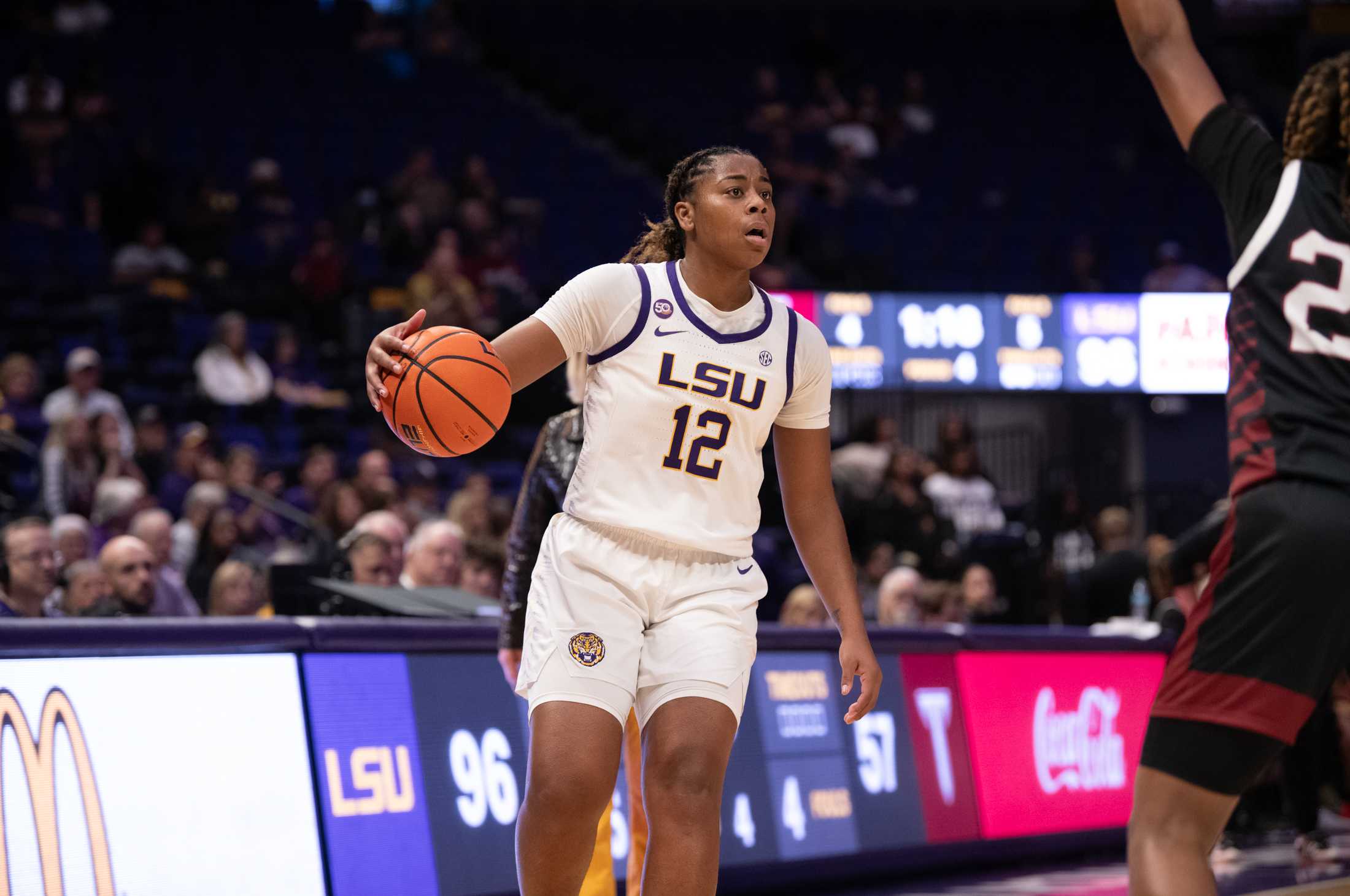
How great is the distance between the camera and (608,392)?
13.1 ft

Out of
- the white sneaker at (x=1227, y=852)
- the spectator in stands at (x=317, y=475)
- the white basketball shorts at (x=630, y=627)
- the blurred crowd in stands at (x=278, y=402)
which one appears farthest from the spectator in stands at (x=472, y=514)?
the white basketball shorts at (x=630, y=627)

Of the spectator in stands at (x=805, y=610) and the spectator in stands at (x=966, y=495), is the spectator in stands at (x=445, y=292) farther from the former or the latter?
the spectator in stands at (x=805, y=610)

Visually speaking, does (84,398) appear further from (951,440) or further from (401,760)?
(951,440)

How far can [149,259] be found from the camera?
14117 mm

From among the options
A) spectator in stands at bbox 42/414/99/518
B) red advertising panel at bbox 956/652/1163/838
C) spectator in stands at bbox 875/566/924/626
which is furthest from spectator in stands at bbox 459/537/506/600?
spectator in stands at bbox 42/414/99/518

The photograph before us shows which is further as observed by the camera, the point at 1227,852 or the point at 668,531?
the point at 1227,852

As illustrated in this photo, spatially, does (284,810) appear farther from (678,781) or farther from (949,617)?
(949,617)

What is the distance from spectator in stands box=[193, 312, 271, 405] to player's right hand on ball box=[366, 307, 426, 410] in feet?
30.0

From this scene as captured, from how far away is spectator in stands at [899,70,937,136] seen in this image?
20969 millimetres

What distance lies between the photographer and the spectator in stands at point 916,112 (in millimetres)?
20969

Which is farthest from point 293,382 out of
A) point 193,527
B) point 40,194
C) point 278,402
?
point 193,527

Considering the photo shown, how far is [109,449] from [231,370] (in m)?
2.23

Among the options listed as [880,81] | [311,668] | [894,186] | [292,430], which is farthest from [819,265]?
[311,668]

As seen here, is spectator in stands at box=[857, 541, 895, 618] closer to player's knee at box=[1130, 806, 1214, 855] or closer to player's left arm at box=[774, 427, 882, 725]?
player's left arm at box=[774, 427, 882, 725]
